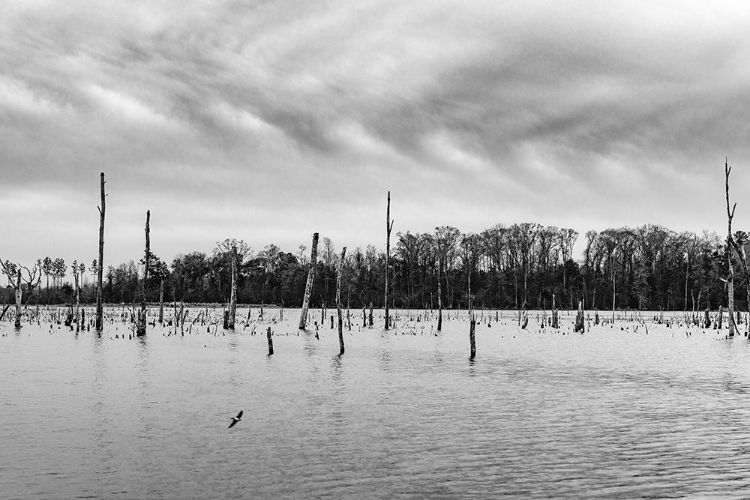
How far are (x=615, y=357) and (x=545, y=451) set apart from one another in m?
18.3

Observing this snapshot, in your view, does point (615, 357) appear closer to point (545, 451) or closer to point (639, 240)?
point (545, 451)

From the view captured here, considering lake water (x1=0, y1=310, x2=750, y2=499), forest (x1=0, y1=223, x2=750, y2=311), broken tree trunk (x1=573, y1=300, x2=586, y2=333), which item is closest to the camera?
lake water (x1=0, y1=310, x2=750, y2=499)

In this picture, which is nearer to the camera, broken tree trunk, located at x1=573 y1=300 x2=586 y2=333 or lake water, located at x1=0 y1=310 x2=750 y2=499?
lake water, located at x1=0 y1=310 x2=750 y2=499

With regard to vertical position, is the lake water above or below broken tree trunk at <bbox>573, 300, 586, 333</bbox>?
below

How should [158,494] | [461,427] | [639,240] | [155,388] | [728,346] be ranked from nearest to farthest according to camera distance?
[158,494]
[461,427]
[155,388]
[728,346]
[639,240]

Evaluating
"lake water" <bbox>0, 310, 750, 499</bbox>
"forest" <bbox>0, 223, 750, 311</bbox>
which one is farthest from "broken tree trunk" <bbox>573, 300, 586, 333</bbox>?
"forest" <bbox>0, 223, 750, 311</bbox>

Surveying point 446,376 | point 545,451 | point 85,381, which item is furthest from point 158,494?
point 446,376

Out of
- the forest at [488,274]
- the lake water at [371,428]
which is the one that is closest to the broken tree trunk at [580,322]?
the lake water at [371,428]

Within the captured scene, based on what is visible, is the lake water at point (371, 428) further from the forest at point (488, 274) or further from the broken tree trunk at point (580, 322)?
the forest at point (488, 274)

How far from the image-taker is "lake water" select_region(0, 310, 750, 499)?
916 cm

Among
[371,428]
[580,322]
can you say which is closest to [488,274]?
[580,322]

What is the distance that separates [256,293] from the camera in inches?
4439

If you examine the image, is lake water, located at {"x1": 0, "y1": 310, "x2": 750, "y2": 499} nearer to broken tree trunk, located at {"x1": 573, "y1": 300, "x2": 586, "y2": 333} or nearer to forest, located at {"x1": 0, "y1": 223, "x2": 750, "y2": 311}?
broken tree trunk, located at {"x1": 573, "y1": 300, "x2": 586, "y2": 333}

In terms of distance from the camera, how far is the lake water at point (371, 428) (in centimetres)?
916
